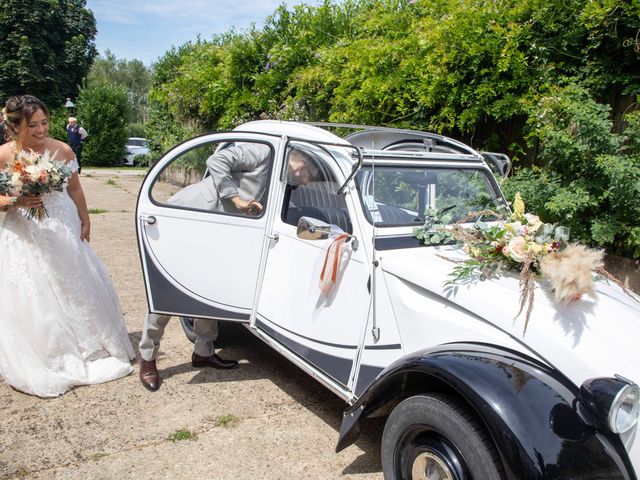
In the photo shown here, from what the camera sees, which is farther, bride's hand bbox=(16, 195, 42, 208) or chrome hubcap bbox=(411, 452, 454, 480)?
bride's hand bbox=(16, 195, 42, 208)

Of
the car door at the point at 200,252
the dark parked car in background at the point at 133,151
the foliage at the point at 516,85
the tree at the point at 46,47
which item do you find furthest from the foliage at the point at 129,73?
the car door at the point at 200,252

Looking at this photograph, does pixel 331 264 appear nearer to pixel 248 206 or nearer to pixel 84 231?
pixel 248 206

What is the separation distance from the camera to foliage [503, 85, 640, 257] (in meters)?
3.88

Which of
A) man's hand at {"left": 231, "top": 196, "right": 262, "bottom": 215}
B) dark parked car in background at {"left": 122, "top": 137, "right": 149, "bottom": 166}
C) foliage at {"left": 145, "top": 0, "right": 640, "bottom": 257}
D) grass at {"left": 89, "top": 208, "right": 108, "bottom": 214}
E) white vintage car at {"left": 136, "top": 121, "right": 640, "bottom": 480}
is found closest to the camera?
white vintage car at {"left": 136, "top": 121, "right": 640, "bottom": 480}

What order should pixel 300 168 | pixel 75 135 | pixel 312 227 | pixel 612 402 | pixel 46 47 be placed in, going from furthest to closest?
pixel 46 47
pixel 75 135
pixel 300 168
pixel 312 227
pixel 612 402

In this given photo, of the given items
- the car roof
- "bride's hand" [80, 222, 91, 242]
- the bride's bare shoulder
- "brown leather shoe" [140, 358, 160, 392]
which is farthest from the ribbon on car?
the bride's bare shoulder

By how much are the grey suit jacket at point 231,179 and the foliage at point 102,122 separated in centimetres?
2266

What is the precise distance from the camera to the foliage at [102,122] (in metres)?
23.8

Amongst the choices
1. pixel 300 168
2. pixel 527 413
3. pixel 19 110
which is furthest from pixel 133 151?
pixel 527 413

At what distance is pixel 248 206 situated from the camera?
11.8 ft

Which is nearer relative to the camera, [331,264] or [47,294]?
[331,264]

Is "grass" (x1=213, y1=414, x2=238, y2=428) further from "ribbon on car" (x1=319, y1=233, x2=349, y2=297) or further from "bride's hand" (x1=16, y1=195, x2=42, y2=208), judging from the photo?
"bride's hand" (x1=16, y1=195, x2=42, y2=208)

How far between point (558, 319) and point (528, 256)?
0.35m

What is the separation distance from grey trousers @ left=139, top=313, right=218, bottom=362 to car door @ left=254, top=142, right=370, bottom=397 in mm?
608
